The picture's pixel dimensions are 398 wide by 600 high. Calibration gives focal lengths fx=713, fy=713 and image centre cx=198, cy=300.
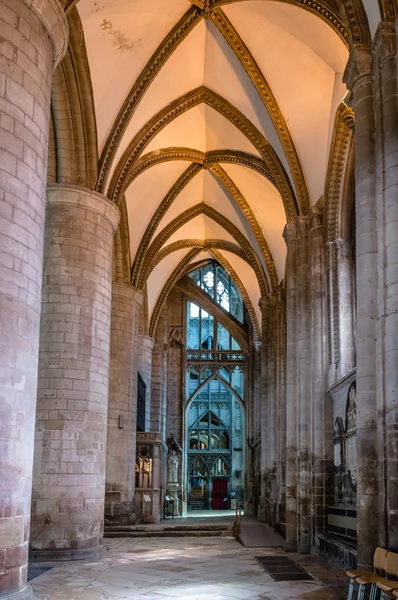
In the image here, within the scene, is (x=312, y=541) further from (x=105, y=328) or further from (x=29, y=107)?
(x=29, y=107)

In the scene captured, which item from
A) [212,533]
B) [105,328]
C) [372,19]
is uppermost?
[372,19]

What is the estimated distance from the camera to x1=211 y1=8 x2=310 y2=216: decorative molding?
14.7 m

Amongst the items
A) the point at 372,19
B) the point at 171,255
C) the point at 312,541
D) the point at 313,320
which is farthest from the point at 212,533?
the point at 372,19

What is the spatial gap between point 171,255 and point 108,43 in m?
14.4

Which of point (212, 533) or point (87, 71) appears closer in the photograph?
point (87, 71)

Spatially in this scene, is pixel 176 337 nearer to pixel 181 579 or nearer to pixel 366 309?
pixel 181 579

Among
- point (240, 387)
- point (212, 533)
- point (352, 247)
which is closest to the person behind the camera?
point (352, 247)

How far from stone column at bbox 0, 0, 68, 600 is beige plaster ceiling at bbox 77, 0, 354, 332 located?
14.8ft

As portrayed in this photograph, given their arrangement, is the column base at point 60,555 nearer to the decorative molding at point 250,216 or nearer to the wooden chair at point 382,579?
the wooden chair at point 382,579

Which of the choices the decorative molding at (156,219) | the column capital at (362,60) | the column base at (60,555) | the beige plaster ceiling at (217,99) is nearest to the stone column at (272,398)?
the beige plaster ceiling at (217,99)

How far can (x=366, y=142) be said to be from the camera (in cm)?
971

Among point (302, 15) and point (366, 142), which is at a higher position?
point (302, 15)

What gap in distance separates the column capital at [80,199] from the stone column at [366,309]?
646 centimetres

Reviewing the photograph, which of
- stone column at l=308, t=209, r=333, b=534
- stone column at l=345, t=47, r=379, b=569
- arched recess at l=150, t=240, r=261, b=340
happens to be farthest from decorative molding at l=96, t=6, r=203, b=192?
arched recess at l=150, t=240, r=261, b=340
